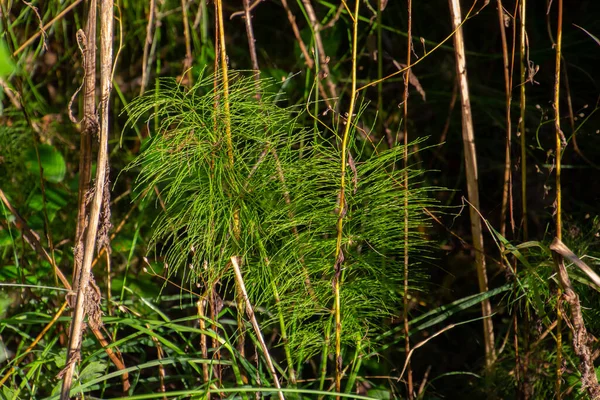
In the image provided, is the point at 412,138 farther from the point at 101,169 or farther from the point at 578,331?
the point at 101,169

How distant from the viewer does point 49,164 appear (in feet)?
4.89

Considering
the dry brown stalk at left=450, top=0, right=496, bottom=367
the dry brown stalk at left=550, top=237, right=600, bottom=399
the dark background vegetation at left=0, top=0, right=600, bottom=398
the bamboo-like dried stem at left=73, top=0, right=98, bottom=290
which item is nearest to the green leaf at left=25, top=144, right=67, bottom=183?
the dark background vegetation at left=0, top=0, right=600, bottom=398

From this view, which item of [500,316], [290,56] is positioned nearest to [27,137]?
[290,56]

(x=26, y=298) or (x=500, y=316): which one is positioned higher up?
(x=26, y=298)

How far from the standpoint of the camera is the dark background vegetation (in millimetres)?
1425

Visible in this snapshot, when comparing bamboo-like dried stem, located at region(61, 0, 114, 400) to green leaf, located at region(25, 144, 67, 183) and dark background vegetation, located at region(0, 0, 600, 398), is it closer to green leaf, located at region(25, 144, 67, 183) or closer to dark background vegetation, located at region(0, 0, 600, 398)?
dark background vegetation, located at region(0, 0, 600, 398)

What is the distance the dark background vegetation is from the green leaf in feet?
0.06

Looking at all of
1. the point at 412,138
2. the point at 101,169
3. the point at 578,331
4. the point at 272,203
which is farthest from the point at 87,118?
the point at 412,138

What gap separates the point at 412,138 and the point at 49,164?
885 millimetres

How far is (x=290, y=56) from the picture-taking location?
1.73m

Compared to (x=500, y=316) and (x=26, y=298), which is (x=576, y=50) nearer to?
(x=500, y=316)

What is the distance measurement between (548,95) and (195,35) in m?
0.88

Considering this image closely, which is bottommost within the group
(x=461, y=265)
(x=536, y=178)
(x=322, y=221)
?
(x=461, y=265)

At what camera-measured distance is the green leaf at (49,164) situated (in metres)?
1.48
